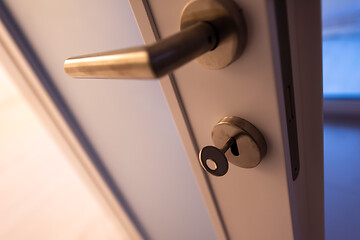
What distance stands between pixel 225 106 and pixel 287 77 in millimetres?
64

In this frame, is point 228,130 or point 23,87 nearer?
point 228,130

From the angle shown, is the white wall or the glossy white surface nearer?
the glossy white surface

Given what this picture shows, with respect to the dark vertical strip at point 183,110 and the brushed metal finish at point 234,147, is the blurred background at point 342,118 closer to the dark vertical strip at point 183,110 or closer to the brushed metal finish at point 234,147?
the dark vertical strip at point 183,110

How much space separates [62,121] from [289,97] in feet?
1.94

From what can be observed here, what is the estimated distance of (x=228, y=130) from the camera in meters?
0.25

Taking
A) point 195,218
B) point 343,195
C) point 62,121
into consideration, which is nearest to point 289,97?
point 195,218

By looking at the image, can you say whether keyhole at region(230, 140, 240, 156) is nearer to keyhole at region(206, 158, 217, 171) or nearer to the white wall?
keyhole at region(206, 158, 217, 171)

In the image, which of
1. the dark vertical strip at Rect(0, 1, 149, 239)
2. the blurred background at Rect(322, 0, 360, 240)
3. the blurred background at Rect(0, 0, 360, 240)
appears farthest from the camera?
the blurred background at Rect(0, 0, 360, 240)

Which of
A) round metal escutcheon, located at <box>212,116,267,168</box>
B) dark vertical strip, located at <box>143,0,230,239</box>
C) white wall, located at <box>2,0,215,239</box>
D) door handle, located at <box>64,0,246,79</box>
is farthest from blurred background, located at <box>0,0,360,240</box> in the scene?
door handle, located at <box>64,0,246,79</box>

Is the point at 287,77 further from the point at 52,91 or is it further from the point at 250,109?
the point at 52,91

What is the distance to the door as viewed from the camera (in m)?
0.22

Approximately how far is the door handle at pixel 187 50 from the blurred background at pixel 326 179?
1.15 meters

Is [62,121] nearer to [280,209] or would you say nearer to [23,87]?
[23,87]

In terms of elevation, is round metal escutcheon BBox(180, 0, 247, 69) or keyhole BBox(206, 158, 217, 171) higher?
round metal escutcheon BBox(180, 0, 247, 69)
